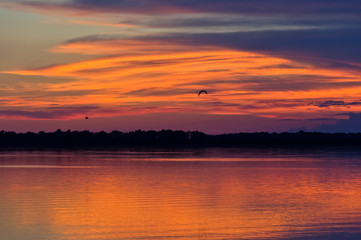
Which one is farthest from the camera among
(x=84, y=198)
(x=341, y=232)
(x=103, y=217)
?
(x=84, y=198)

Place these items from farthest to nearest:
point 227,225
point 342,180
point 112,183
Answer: point 342,180
point 112,183
point 227,225

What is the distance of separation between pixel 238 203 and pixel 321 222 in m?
6.15

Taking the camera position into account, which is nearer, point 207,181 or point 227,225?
point 227,225

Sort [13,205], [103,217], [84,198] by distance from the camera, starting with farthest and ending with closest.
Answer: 1. [84,198]
2. [13,205]
3. [103,217]

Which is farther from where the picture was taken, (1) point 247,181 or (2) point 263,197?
(1) point 247,181

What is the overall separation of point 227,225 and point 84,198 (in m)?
10.6

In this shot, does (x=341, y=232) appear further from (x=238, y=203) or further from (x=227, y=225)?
(x=238, y=203)

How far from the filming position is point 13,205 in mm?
28750

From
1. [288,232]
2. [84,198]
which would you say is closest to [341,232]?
[288,232]

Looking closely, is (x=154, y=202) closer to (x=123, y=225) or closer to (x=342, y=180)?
(x=123, y=225)

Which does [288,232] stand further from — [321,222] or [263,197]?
[263,197]

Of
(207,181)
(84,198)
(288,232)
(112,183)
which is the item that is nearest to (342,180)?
(207,181)

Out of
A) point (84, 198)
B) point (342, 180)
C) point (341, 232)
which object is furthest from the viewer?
point (342, 180)

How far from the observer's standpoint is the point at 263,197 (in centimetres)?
3225
